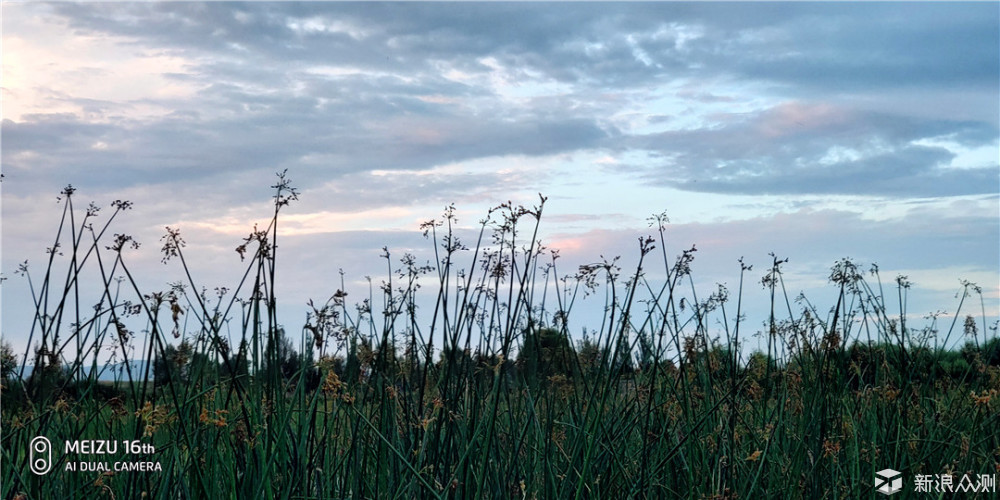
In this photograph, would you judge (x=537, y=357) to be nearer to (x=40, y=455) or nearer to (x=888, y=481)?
(x=888, y=481)

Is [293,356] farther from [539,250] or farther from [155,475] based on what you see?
[539,250]

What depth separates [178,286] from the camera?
327 centimetres

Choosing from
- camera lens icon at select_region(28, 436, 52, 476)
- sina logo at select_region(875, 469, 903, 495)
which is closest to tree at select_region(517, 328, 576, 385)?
sina logo at select_region(875, 469, 903, 495)

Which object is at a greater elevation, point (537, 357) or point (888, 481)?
point (537, 357)

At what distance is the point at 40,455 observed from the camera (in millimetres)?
3672

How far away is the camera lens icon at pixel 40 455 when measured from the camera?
343 centimetres

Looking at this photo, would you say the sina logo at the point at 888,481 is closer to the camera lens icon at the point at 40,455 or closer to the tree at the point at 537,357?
the tree at the point at 537,357

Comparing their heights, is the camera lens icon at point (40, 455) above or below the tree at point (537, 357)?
below

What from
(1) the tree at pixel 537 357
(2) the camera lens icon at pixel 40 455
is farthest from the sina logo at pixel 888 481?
(2) the camera lens icon at pixel 40 455

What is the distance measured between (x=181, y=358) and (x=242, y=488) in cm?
54

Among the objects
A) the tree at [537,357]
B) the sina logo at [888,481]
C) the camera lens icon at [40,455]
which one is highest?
the tree at [537,357]

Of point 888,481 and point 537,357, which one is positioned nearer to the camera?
point 537,357

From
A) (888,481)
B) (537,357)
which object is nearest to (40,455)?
(537,357)

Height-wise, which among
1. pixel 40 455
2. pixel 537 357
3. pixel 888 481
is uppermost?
pixel 537 357
